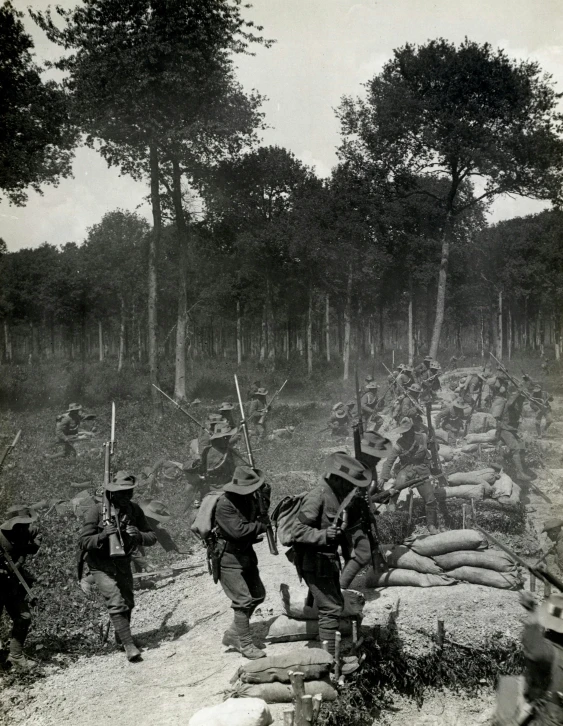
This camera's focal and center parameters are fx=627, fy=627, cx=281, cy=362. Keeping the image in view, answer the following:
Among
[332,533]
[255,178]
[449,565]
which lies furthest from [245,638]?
[255,178]

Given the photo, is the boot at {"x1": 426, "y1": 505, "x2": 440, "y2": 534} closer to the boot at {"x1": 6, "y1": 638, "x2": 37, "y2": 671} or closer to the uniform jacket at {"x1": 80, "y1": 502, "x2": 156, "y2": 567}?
the uniform jacket at {"x1": 80, "y1": 502, "x2": 156, "y2": 567}

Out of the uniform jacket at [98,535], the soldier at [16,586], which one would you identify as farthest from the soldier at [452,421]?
the soldier at [16,586]

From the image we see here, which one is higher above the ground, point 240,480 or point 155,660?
point 240,480

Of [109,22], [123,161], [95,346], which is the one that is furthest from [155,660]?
[95,346]

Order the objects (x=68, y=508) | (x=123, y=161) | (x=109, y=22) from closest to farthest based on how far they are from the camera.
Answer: (x=68, y=508) → (x=109, y=22) → (x=123, y=161)

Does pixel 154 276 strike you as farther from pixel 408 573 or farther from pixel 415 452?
pixel 408 573

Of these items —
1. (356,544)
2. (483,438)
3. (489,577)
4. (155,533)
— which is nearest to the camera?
(356,544)

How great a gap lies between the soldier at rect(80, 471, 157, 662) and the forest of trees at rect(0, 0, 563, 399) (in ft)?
15.1

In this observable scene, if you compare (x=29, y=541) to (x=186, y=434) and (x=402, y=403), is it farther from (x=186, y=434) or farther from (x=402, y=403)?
(x=402, y=403)

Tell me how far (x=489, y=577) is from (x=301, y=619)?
8.04 feet

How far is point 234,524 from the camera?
6441 mm

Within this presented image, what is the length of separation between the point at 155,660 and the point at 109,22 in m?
16.2

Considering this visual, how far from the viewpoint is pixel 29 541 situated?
687cm

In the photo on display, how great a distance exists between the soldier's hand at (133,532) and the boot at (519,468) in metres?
9.17
